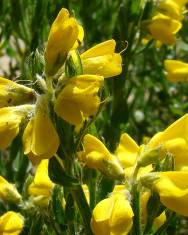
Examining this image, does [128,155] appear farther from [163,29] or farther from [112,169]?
[163,29]

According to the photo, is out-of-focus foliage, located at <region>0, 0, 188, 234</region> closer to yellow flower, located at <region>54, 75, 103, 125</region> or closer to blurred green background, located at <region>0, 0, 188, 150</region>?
blurred green background, located at <region>0, 0, 188, 150</region>

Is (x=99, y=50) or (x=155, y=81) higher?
(x=99, y=50)

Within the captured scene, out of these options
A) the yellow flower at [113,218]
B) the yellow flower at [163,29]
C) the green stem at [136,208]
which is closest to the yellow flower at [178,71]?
the yellow flower at [163,29]

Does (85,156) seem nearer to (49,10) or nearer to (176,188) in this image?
(176,188)

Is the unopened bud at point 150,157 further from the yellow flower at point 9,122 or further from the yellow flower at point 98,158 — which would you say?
the yellow flower at point 9,122

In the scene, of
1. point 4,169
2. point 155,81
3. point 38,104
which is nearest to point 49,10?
point 4,169

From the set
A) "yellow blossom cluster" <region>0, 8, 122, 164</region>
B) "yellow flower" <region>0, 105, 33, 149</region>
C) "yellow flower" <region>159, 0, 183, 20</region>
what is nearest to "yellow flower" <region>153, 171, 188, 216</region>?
"yellow blossom cluster" <region>0, 8, 122, 164</region>
